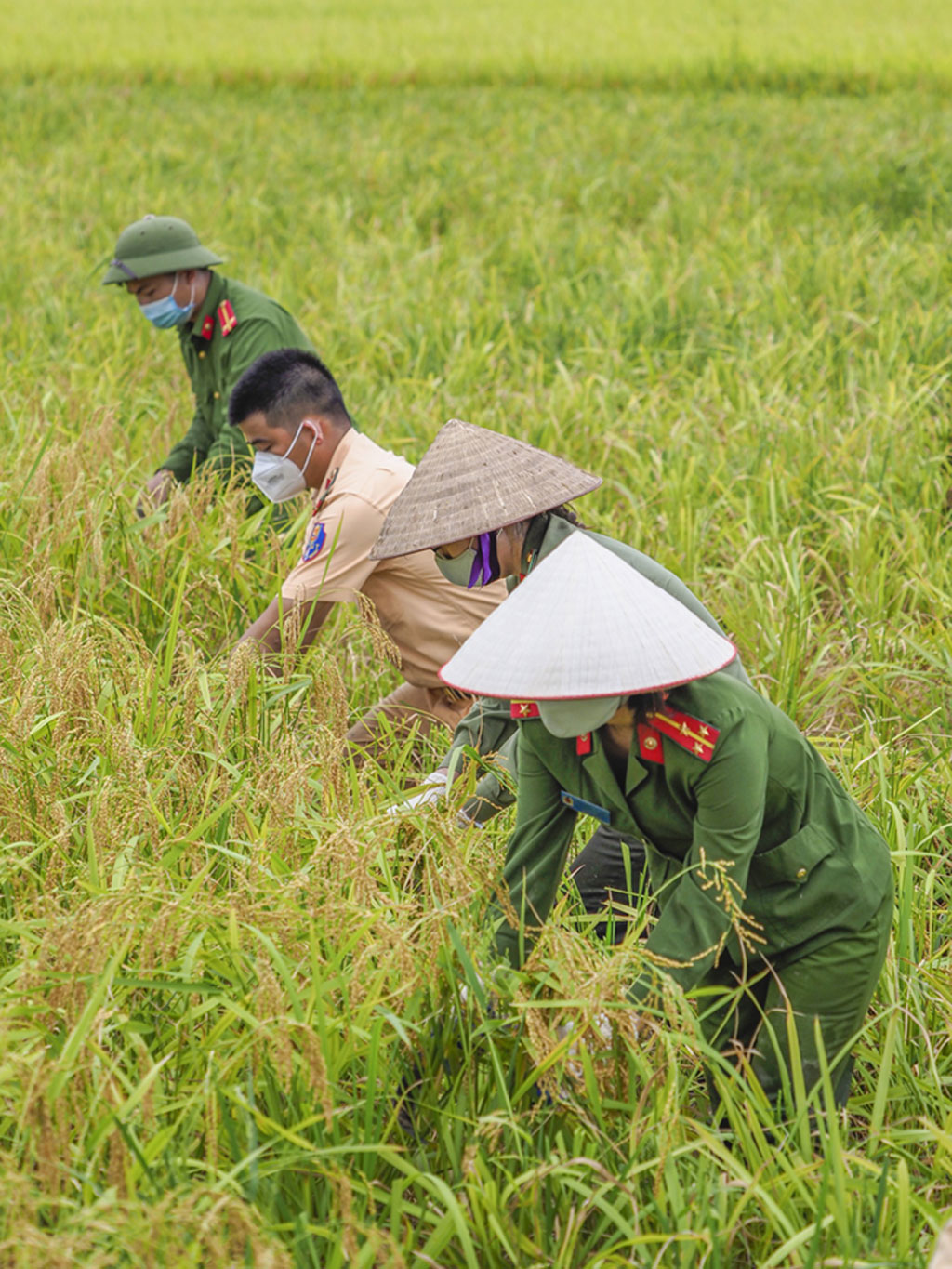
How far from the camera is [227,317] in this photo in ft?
13.4

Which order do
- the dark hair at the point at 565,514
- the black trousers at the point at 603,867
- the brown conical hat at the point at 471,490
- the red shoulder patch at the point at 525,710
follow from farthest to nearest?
1. the black trousers at the point at 603,867
2. the dark hair at the point at 565,514
3. the brown conical hat at the point at 471,490
4. the red shoulder patch at the point at 525,710

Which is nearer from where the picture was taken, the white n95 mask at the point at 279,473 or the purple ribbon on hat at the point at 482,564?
the purple ribbon on hat at the point at 482,564

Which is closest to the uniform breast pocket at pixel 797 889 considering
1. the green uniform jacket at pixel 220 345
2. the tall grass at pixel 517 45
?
the green uniform jacket at pixel 220 345

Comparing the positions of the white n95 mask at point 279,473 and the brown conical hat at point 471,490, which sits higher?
the brown conical hat at point 471,490

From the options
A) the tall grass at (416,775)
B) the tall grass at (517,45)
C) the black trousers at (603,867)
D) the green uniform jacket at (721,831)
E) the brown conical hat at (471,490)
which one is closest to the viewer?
the tall grass at (416,775)

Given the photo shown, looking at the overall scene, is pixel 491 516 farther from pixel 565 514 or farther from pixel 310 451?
pixel 310 451

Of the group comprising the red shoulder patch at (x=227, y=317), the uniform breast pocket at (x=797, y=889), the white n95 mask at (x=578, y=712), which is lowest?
the uniform breast pocket at (x=797, y=889)

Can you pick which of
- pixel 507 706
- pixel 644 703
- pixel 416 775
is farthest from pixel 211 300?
pixel 644 703

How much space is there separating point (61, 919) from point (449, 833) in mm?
536

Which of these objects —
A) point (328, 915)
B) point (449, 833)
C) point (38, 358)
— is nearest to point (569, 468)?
point (449, 833)

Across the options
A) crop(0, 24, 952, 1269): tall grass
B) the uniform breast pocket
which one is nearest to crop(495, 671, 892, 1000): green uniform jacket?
the uniform breast pocket

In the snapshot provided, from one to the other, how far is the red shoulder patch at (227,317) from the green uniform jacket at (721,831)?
2.66m

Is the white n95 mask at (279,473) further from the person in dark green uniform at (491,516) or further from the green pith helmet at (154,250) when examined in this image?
the green pith helmet at (154,250)

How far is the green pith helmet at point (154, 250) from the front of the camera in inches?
161
